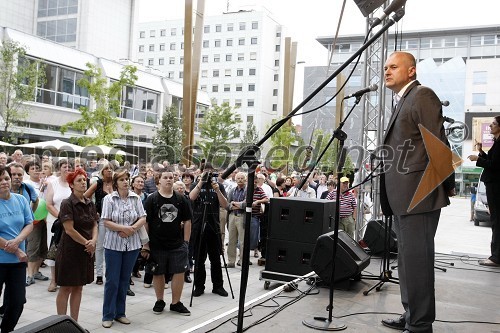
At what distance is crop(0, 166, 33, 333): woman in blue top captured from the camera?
13.0 feet

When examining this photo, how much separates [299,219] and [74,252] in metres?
3.12

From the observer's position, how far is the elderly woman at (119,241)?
5.14 metres

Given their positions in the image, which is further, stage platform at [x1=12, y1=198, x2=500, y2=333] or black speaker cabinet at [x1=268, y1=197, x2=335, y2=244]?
black speaker cabinet at [x1=268, y1=197, x2=335, y2=244]

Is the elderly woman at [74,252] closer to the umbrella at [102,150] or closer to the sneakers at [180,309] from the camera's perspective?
the sneakers at [180,309]

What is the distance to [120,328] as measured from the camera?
5117 mm

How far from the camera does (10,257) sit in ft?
13.1

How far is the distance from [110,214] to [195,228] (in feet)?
6.66

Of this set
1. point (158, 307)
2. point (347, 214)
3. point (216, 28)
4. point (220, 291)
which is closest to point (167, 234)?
point (158, 307)

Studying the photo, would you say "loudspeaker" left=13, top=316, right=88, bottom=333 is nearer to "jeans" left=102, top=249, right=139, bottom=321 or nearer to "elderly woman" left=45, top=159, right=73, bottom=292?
"jeans" left=102, top=249, right=139, bottom=321

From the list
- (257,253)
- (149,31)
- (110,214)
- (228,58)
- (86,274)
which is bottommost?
(257,253)

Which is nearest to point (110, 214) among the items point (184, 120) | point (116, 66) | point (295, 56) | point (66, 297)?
point (66, 297)

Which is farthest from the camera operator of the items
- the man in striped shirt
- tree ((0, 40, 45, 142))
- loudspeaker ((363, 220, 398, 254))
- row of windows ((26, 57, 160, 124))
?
row of windows ((26, 57, 160, 124))

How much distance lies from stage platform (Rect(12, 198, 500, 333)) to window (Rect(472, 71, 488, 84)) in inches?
2065

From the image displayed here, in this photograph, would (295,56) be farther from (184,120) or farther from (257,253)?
(257,253)
